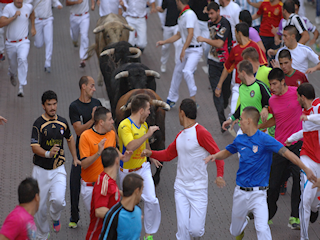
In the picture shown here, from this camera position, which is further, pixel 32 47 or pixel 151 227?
pixel 32 47

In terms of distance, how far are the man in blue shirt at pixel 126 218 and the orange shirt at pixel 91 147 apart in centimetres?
177

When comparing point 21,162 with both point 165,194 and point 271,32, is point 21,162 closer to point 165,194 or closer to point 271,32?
point 165,194

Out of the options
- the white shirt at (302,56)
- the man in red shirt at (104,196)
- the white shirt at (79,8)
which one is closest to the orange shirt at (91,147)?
the man in red shirt at (104,196)

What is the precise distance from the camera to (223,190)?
321 inches

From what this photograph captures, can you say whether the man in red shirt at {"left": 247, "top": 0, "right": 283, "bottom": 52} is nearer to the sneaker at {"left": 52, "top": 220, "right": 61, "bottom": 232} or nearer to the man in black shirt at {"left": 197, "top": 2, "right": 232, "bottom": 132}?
the man in black shirt at {"left": 197, "top": 2, "right": 232, "bottom": 132}

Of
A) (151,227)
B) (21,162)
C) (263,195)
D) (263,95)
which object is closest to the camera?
(263,195)

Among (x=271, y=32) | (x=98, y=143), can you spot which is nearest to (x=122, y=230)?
(x=98, y=143)

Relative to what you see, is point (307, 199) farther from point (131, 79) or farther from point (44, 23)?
point (44, 23)

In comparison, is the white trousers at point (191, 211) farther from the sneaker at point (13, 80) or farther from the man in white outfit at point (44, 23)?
the man in white outfit at point (44, 23)

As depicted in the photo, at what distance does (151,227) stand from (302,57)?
14.5 feet

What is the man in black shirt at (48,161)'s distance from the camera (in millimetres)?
6211

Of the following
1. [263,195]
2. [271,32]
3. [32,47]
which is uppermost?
[263,195]

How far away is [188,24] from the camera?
35.0 ft

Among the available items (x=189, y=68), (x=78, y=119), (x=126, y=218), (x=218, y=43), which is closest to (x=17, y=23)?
(x=189, y=68)
